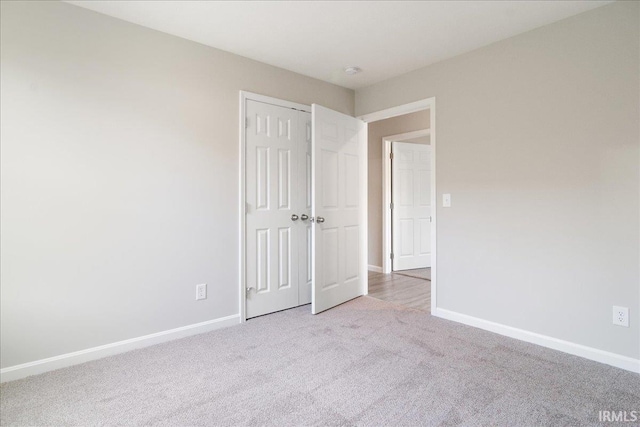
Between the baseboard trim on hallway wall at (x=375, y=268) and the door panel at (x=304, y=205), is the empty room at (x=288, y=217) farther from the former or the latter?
the baseboard trim on hallway wall at (x=375, y=268)

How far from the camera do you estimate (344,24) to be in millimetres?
2436

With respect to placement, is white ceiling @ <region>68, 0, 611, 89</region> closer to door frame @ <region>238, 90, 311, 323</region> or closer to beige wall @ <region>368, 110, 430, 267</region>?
door frame @ <region>238, 90, 311, 323</region>

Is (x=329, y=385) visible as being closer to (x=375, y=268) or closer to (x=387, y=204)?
(x=375, y=268)

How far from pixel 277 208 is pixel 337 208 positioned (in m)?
0.64

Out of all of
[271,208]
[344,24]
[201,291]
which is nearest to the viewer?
[344,24]

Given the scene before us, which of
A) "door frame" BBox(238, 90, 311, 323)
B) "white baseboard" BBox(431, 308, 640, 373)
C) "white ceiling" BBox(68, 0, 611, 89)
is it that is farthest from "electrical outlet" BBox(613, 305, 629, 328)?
"door frame" BBox(238, 90, 311, 323)

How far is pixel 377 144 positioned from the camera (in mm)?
5188

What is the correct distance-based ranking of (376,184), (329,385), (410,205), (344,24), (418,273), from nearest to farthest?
(329,385), (344,24), (418,273), (376,184), (410,205)

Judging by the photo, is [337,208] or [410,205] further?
[410,205]

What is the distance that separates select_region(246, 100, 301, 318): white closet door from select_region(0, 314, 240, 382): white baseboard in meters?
0.36

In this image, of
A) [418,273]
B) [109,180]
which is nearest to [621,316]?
[418,273]

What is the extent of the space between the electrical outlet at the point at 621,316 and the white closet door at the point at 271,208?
2.51 m

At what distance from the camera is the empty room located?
1.92 meters

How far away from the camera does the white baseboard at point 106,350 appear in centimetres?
203
